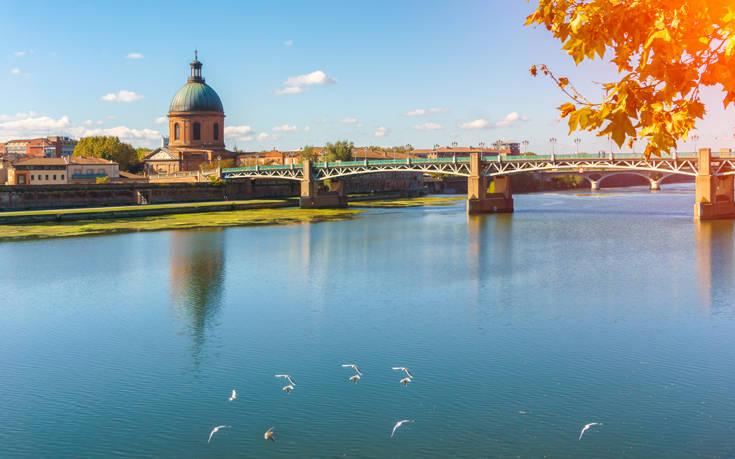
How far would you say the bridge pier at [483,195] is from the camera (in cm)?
7956

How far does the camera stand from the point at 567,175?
15975 cm

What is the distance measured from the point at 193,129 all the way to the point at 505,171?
258 feet

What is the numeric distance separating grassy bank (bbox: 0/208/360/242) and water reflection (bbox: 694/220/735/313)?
3673 cm

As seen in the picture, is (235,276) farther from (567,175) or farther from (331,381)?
(567,175)

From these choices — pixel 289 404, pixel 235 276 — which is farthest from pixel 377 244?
pixel 289 404

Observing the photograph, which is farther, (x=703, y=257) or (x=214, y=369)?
(x=703, y=257)

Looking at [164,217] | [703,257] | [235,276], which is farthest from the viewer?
[164,217]

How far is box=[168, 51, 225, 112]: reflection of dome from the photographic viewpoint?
140250 millimetres

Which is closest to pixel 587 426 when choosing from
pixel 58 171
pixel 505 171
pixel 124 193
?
pixel 505 171

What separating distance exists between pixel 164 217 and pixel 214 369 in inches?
2311

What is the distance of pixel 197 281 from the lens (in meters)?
32.6

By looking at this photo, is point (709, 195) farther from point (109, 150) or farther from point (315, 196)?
point (109, 150)

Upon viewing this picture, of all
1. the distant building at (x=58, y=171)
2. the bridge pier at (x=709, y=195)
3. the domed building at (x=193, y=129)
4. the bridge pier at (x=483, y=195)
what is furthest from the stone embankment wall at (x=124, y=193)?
the bridge pier at (x=709, y=195)

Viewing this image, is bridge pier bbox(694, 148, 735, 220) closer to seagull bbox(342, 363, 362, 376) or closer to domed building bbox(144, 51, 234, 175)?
seagull bbox(342, 363, 362, 376)
